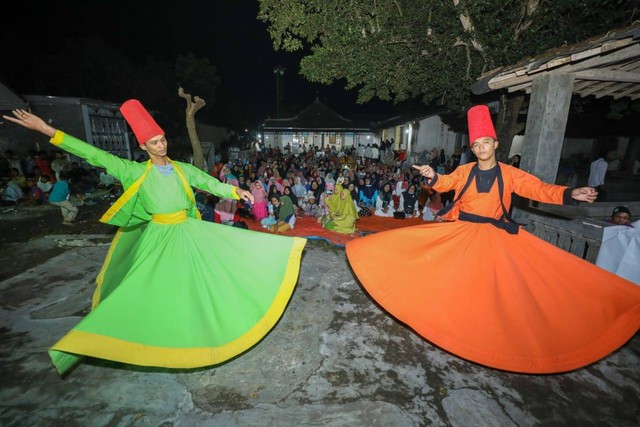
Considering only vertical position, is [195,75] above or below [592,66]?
above

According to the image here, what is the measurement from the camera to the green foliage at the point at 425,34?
764cm

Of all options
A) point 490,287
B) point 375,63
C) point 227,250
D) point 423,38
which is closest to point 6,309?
point 227,250

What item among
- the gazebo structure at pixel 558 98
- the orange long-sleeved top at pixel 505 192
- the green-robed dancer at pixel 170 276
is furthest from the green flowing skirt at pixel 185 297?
the gazebo structure at pixel 558 98

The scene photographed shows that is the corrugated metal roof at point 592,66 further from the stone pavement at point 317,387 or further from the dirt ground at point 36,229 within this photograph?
the dirt ground at point 36,229

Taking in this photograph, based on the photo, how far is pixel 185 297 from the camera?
2.59 metres

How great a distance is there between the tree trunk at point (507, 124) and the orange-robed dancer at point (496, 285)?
20.1 ft

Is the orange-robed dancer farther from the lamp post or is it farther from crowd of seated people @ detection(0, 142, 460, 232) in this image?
the lamp post

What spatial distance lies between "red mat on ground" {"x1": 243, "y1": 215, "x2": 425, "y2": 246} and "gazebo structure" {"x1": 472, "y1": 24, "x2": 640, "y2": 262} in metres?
3.64

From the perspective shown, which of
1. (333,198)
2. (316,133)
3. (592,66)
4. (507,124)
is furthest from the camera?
(316,133)

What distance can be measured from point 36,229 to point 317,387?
8367 mm

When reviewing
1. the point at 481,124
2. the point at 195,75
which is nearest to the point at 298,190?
the point at 481,124

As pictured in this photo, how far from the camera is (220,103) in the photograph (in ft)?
153

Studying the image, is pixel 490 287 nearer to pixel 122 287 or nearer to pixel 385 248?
pixel 385 248

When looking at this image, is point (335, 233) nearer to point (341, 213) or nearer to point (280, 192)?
point (341, 213)
